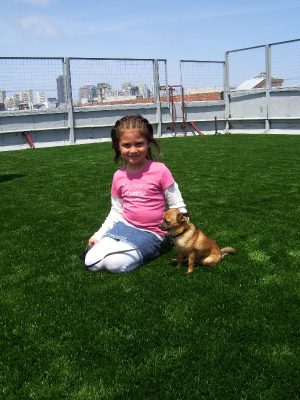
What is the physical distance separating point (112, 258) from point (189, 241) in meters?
0.75

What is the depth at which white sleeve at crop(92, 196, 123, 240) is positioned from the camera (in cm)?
457

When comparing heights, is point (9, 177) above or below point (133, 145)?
below

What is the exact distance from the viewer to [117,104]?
66.8ft

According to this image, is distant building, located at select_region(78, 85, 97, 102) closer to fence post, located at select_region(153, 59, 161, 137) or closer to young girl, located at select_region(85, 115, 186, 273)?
fence post, located at select_region(153, 59, 161, 137)

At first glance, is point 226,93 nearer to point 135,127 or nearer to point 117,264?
point 135,127

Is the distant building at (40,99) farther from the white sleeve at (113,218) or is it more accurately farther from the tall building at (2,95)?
the white sleeve at (113,218)

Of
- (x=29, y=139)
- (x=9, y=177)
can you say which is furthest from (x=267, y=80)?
(x=9, y=177)

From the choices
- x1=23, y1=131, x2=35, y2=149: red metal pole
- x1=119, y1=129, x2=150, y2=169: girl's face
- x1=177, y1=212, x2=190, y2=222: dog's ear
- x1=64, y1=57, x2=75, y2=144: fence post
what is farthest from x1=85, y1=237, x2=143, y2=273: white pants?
x1=64, y1=57, x2=75, y2=144: fence post

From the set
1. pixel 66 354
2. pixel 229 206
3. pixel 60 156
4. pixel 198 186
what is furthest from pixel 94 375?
pixel 60 156

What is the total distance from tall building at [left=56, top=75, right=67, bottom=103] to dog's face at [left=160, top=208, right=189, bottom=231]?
16.3 m

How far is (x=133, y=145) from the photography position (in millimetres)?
4340

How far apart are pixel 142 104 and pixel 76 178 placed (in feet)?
37.4

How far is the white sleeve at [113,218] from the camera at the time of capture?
457cm

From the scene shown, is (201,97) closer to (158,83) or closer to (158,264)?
(158,83)
